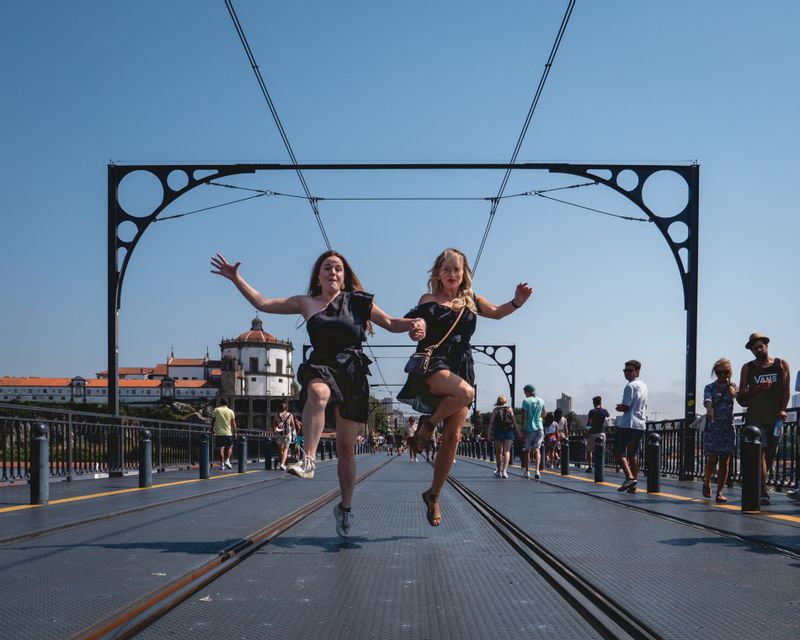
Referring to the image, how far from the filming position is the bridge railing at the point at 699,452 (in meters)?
11.6

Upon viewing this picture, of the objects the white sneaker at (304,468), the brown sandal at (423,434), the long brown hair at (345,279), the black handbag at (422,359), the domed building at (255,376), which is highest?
the long brown hair at (345,279)

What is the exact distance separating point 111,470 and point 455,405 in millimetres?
10807

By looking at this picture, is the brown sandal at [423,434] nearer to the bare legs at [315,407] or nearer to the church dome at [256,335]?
the bare legs at [315,407]

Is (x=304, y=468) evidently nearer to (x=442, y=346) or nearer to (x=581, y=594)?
(x=442, y=346)

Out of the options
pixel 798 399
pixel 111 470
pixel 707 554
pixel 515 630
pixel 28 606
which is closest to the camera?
pixel 515 630

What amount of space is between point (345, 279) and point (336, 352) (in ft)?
1.93

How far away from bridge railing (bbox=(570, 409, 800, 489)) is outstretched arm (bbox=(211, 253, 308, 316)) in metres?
7.38

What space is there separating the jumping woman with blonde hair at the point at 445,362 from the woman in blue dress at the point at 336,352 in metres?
0.23

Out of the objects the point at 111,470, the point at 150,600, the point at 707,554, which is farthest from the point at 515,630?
the point at 111,470

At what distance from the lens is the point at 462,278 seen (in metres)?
6.11

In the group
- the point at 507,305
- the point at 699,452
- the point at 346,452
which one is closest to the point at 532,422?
the point at 699,452

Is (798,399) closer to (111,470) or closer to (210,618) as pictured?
(210,618)

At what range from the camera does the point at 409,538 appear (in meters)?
5.88

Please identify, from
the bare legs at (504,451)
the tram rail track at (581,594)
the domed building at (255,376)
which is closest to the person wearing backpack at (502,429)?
the bare legs at (504,451)
